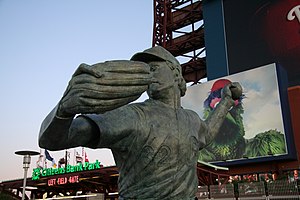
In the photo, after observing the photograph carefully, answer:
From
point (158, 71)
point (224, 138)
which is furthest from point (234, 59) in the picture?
point (158, 71)

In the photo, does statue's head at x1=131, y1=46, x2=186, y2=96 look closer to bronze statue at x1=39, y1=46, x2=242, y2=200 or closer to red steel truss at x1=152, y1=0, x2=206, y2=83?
bronze statue at x1=39, y1=46, x2=242, y2=200

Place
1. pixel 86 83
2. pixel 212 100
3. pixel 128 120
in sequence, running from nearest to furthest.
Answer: pixel 86 83 < pixel 128 120 < pixel 212 100

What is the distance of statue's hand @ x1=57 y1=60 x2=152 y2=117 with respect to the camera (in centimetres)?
145

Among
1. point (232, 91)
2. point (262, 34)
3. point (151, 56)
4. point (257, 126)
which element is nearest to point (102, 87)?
point (151, 56)

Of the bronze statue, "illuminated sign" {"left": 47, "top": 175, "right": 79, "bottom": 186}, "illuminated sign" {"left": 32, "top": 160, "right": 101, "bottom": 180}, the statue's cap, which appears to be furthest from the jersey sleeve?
"illuminated sign" {"left": 47, "top": 175, "right": 79, "bottom": 186}

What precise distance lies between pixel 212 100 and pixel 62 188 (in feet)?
36.5

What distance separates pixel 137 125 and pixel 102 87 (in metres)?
0.47

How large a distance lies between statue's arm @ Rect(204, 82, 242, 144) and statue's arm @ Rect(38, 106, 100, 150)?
1.03 meters

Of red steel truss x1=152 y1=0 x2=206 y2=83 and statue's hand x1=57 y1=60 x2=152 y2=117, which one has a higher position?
red steel truss x1=152 y1=0 x2=206 y2=83

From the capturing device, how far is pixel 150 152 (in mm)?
1931

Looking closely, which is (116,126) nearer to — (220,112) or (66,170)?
(220,112)

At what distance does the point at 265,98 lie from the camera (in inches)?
800

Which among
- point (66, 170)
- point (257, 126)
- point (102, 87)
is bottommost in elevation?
point (102, 87)

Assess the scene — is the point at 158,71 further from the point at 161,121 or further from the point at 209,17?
the point at 209,17
